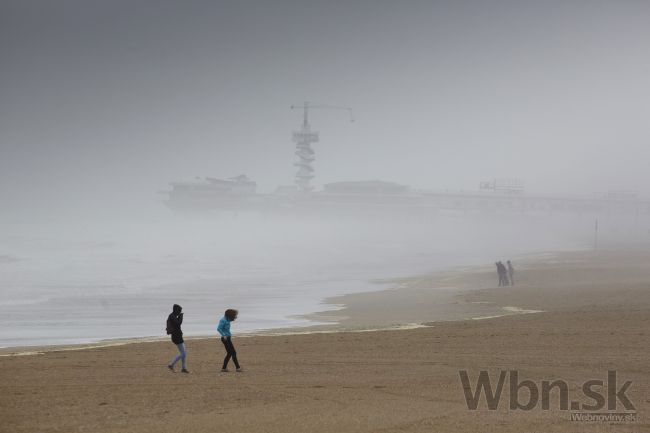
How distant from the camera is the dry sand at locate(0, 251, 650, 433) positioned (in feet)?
31.7

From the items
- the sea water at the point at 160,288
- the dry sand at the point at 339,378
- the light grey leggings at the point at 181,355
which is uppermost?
the sea water at the point at 160,288

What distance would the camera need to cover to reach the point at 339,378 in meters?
12.3

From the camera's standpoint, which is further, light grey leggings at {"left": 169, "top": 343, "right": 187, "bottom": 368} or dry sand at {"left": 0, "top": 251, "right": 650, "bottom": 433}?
light grey leggings at {"left": 169, "top": 343, "right": 187, "bottom": 368}

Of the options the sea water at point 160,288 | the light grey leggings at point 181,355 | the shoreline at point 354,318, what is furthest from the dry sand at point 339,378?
the sea water at point 160,288

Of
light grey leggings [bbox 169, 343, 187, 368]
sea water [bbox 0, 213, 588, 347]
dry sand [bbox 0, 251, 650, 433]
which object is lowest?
dry sand [bbox 0, 251, 650, 433]

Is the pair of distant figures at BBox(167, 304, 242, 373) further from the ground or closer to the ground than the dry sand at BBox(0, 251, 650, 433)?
further from the ground

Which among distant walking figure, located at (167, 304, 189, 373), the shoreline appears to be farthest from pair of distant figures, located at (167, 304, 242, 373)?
the shoreline

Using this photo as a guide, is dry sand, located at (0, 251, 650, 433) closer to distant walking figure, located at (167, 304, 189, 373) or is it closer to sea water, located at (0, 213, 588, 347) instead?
distant walking figure, located at (167, 304, 189, 373)

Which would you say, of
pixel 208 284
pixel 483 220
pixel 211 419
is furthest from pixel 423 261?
pixel 483 220

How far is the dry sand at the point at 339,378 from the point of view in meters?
9.66

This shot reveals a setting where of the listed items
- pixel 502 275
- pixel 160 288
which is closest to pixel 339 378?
pixel 502 275

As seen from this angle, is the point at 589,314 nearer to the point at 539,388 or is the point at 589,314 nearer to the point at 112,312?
the point at 539,388

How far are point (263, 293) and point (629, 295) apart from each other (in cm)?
1447

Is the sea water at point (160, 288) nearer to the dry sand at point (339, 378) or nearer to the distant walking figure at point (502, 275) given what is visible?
the dry sand at point (339, 378)
